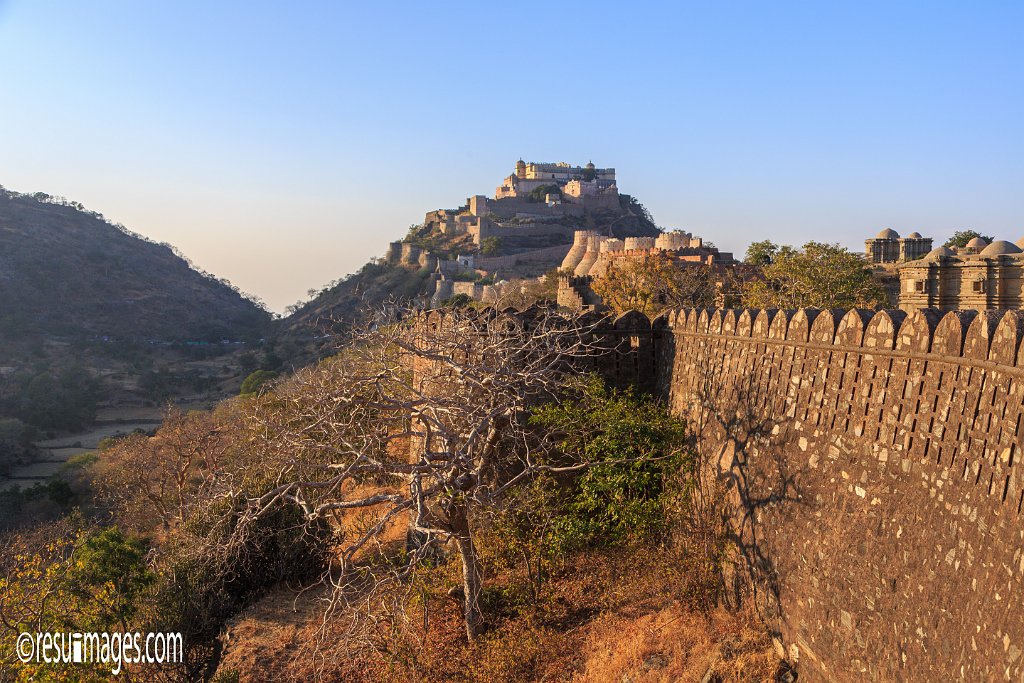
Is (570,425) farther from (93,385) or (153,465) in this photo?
(93,385)

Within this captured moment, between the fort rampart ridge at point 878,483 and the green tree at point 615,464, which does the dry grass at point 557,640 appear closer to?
the green tree at point 615,464

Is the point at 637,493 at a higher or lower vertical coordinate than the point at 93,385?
higher

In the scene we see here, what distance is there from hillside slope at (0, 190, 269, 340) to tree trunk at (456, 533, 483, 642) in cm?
6859

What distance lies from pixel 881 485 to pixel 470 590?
13.4ft

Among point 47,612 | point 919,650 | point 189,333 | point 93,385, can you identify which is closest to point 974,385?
point 919,650

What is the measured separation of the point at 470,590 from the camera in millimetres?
6977

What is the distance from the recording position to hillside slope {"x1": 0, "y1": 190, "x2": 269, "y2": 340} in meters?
68.3

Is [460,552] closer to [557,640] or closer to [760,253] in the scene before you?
[557,640]

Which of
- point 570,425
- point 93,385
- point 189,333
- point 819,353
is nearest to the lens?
point 819,353

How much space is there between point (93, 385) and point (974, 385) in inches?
2251

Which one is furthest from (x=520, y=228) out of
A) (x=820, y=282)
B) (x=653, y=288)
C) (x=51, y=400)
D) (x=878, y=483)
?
(x=878, y=483)

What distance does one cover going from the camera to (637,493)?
738 cm

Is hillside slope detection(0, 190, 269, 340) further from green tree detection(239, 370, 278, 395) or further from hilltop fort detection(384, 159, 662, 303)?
green tree detection(239, 370, 278, 395)

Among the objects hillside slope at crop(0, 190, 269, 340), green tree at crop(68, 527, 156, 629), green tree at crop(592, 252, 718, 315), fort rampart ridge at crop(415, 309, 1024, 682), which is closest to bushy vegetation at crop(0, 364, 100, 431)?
hillside slope at crop(0, 190, 269, 340)
